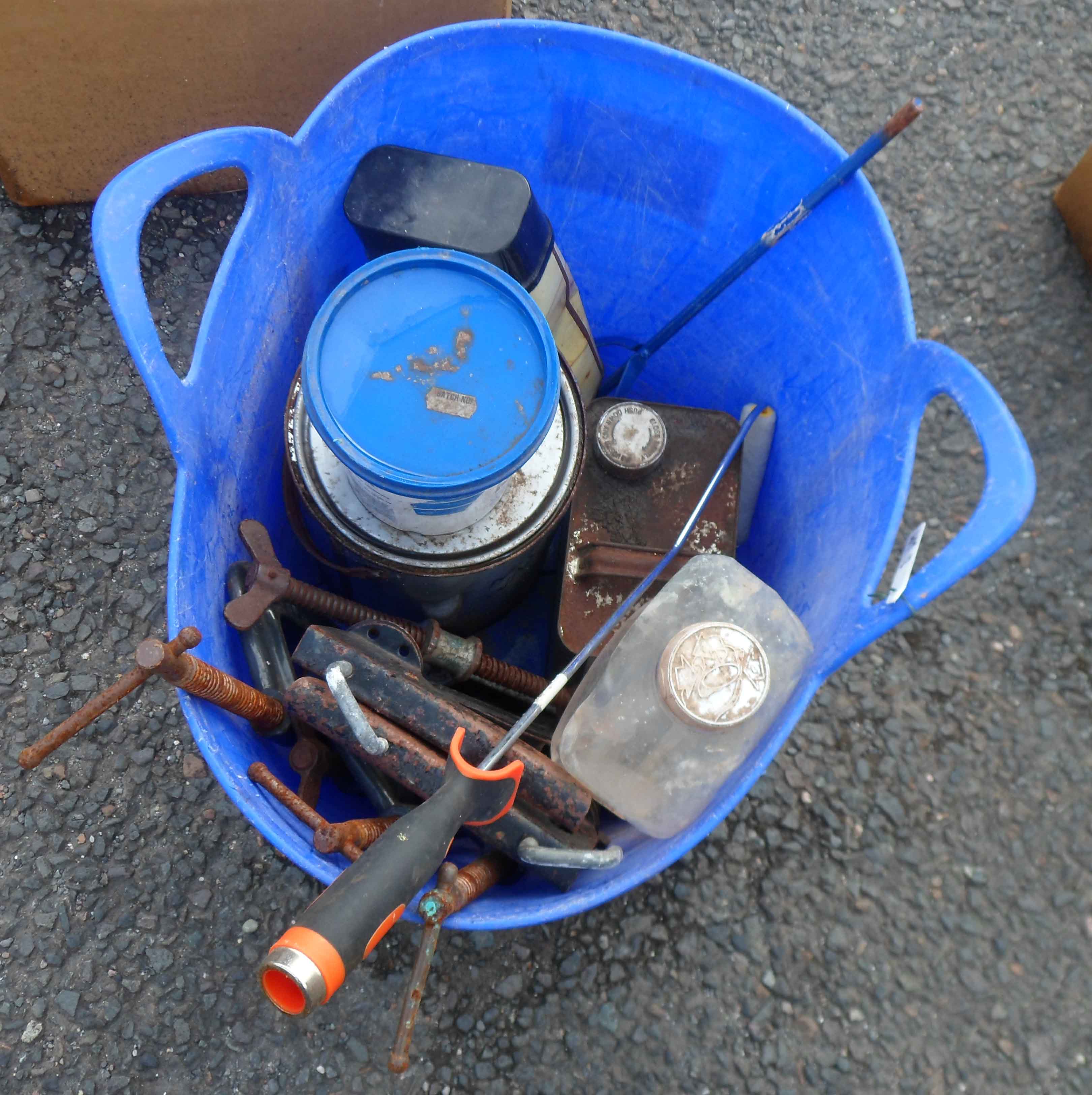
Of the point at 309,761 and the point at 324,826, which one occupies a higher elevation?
the point at 324,826

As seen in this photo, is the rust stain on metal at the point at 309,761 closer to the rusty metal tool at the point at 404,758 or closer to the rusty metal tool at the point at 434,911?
the rusty metal tool at the point at 404,758

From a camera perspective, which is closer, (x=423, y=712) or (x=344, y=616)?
(x=423, y=712)

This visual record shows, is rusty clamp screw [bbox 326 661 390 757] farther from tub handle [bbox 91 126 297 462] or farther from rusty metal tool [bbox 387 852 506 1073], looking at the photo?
tub handle [bbox 91 126 297 462]

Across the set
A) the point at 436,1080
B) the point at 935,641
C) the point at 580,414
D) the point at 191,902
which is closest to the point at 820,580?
the point at 580,414

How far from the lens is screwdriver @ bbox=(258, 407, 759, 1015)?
0.55 meters

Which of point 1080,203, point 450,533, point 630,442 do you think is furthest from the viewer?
point 1080,203

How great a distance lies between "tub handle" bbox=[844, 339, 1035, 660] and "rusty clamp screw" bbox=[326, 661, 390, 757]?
415mm

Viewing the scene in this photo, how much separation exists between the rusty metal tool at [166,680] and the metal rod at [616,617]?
235 mm

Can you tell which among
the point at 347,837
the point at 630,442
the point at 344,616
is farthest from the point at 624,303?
the point at 347,837

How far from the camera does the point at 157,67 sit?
1.25 meters

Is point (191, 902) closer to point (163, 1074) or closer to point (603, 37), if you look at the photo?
point (163, 1074)

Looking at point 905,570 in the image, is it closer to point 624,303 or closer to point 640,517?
point 640,517

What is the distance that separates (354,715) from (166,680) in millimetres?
154

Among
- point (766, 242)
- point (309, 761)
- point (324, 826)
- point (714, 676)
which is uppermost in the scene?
point (766, 242)
